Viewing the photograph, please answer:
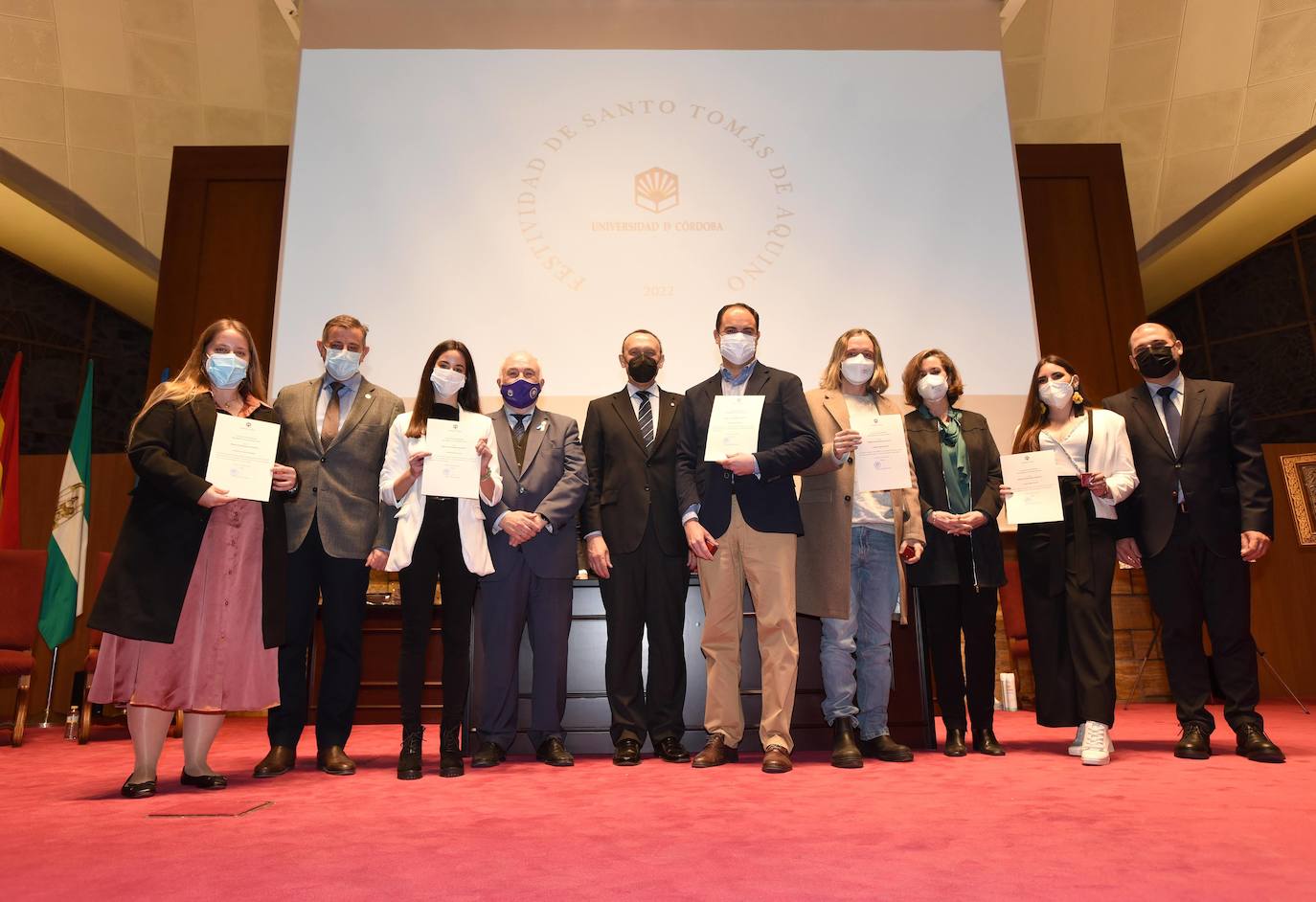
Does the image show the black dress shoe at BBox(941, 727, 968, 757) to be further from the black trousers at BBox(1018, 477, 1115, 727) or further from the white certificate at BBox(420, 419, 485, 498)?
the white certificate at BBox(420, 419, 485, 498)

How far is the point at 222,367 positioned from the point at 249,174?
4125 millimetres

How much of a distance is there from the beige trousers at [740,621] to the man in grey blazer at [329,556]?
112 cm

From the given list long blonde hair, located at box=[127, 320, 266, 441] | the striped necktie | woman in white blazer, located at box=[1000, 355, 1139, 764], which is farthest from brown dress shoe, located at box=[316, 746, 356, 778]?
woman in white blazer, located at box=[1000, 355, 1139, 764]

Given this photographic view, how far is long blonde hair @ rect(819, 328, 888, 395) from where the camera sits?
331 cm

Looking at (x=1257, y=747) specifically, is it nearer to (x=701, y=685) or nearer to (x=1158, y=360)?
(x=1158, y=360)

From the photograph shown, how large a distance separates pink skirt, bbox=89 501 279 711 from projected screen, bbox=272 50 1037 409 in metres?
2.50

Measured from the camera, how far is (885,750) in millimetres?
3055

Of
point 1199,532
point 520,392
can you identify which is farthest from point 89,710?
point 1199,532

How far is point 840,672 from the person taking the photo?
10.2 ft

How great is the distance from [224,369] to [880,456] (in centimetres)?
212

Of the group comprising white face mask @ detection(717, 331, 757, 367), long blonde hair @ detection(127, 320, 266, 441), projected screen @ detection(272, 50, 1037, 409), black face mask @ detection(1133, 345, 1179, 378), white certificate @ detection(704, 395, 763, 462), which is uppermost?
projected screen @ detection(272, 50, 1037, 409)

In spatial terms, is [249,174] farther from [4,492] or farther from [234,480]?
[234,480]

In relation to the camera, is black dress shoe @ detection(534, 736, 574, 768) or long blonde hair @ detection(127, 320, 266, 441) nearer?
long blonde hair @ detection(127, 320, 266, 441)

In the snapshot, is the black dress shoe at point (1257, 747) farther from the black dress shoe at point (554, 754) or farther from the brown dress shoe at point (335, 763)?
the brown dress shoe at point (335, 763)
